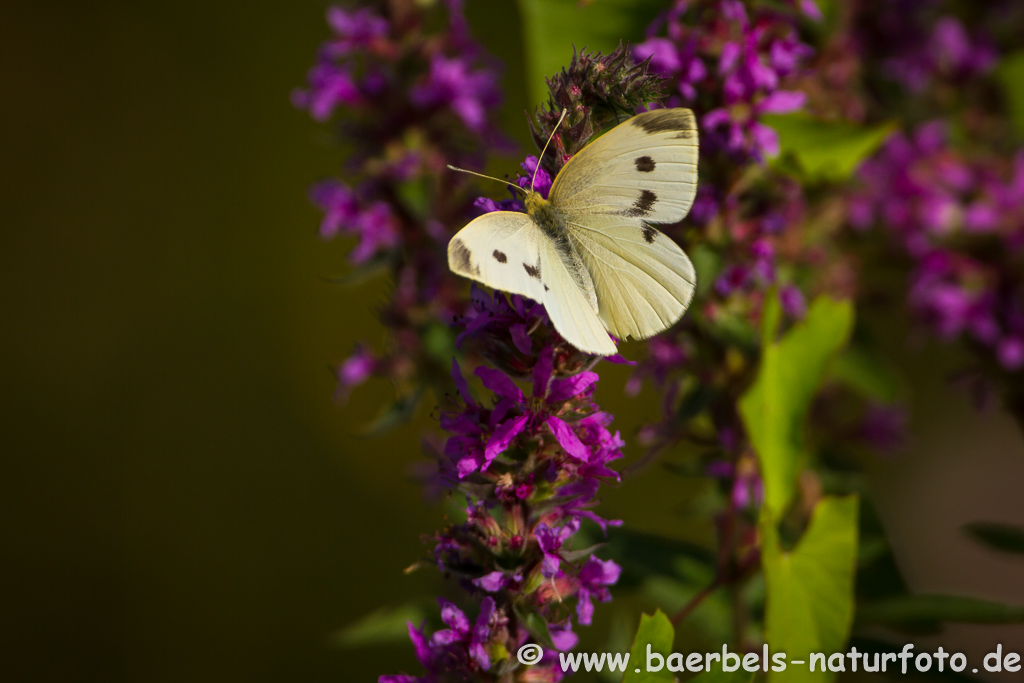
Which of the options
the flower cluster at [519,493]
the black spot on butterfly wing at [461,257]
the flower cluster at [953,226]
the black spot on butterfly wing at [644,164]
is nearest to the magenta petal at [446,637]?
the flower cluster at [519,493]

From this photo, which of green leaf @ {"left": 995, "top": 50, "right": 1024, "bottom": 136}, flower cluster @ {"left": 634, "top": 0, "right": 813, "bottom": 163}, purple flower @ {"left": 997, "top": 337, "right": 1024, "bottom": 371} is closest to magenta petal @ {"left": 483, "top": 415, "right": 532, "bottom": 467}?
flower cluster @ {"left": 634, "top": 0, "right": 813, "bottom": 163}

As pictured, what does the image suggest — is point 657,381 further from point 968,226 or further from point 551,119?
point 968,226

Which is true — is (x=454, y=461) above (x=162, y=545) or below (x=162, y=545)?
below

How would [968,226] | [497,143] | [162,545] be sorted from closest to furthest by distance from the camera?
[497,143]
[968,226]
[162,545]

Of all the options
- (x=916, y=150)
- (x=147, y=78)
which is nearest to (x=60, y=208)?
(x=147, y=78)

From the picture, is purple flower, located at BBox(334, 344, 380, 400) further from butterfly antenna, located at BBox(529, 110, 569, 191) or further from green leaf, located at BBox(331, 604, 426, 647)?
butterfly antenna, located at BBox(529, 110, 569, 191)

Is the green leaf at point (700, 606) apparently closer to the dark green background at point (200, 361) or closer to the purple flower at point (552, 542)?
the purple flower at point (552, 542)

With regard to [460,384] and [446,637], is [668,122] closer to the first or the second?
[460,384]
